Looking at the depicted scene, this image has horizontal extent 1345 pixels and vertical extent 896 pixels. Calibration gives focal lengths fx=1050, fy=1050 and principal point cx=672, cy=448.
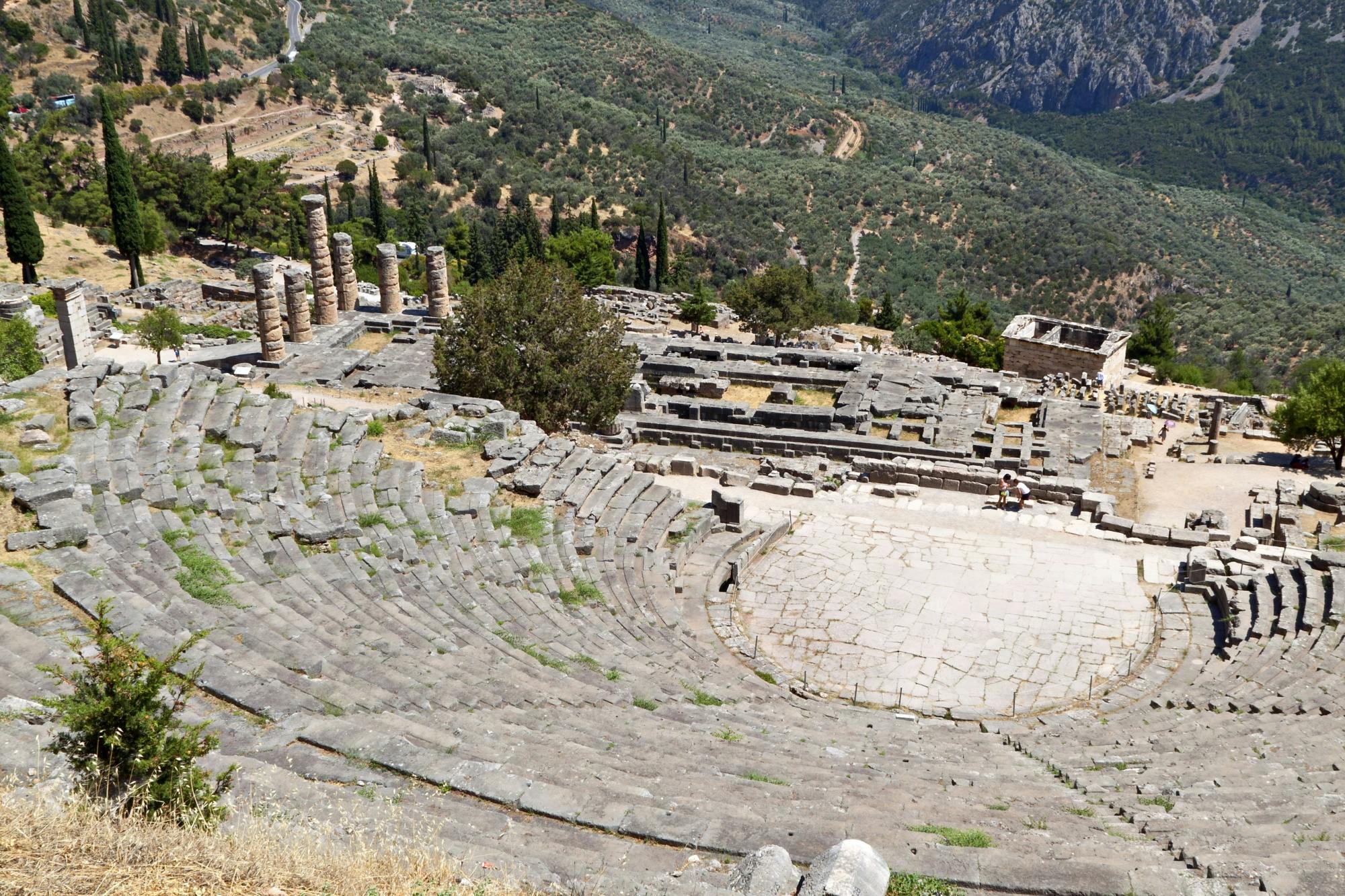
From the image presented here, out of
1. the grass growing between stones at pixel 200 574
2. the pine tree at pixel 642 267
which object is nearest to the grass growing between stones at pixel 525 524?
the grass growing between stones at pixel 200 574

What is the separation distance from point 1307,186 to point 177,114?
116 m

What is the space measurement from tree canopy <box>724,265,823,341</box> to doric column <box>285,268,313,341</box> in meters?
16.4

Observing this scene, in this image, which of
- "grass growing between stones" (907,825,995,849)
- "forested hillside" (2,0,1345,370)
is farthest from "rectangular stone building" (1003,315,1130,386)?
"grass growing between stones" (907,825,995,849)

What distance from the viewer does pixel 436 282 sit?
3575 centimetres

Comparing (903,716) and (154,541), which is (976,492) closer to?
(903,716)

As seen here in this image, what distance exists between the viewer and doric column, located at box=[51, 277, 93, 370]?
88.6ft

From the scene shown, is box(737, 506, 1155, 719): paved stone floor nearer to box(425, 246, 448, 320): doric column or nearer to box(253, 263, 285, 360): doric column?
box(253, 263, 285, 360): doric column

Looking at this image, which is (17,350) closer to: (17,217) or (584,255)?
(17,217)

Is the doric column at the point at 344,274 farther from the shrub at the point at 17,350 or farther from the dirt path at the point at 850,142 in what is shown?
the dirt path at the point at 850,142

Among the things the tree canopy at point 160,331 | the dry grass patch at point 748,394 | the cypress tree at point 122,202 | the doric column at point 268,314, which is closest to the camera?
the doric column at point 268,314

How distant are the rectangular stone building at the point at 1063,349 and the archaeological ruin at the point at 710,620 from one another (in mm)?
6460

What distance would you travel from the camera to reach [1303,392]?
2670cm

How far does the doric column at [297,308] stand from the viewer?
3114cm

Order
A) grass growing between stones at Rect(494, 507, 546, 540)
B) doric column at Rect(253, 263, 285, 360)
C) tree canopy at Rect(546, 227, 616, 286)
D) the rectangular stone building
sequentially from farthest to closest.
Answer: tree canopy at Rect(546, 227, 616, 286)
the rectangular stone building
doric column at Rect(253, 263, 285, 360)
grass growing between stones at Rect(494, 507, 546, 540)
